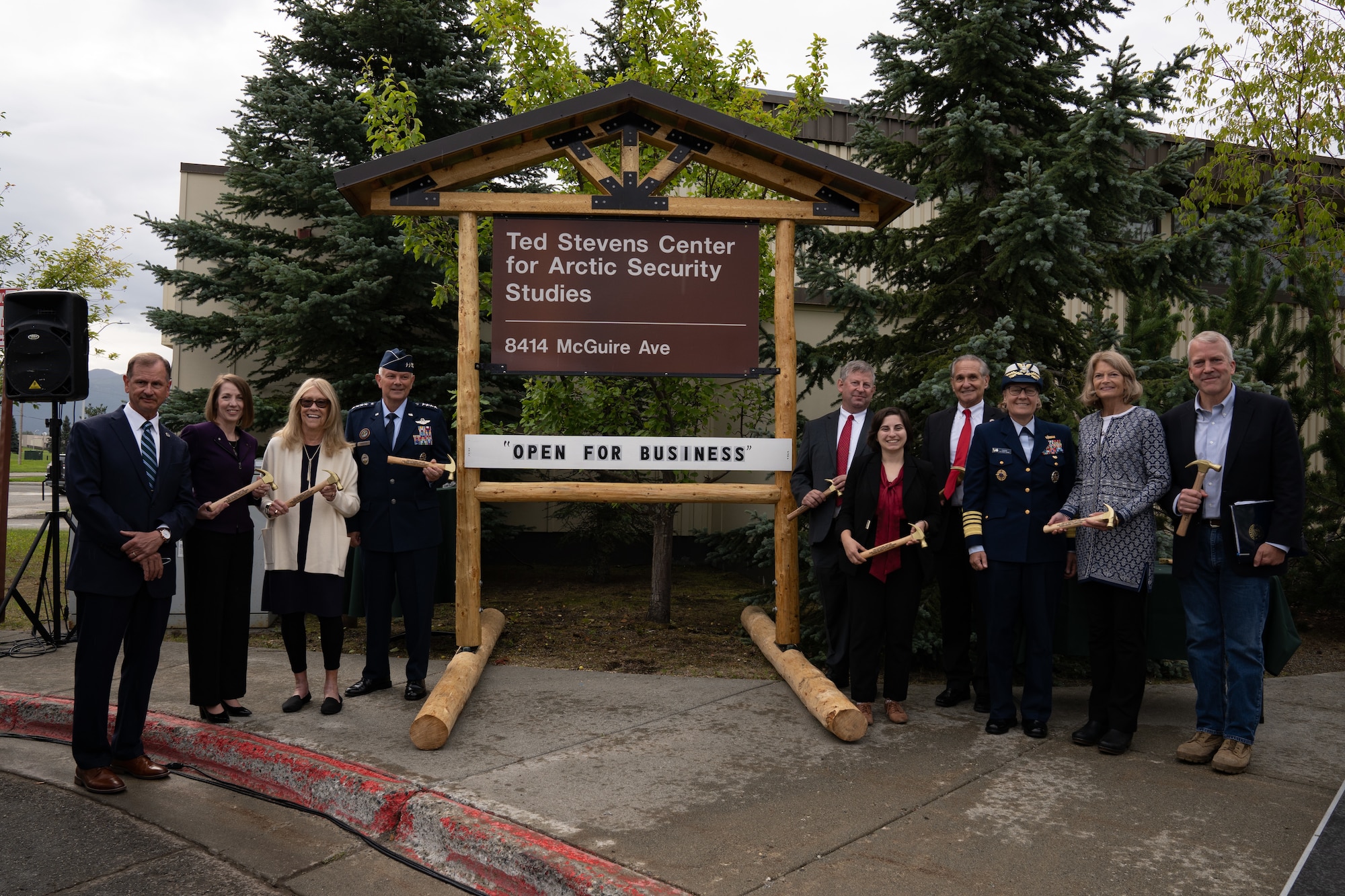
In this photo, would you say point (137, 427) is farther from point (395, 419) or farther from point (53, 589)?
point (53, 589)

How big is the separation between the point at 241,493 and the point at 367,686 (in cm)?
151

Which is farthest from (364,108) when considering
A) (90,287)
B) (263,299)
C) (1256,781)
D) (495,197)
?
(90,287)

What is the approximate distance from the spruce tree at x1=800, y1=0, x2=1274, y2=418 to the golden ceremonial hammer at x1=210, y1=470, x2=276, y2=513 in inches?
160

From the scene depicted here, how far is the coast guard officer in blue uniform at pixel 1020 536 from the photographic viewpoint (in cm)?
520

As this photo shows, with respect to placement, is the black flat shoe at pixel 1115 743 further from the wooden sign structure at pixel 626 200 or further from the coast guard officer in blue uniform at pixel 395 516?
the coast guard officer in blue uniform at pixel 395 516

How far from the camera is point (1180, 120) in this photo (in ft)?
39.1

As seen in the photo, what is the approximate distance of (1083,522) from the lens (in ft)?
16.0

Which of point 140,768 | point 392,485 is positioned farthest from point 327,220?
point 140,768

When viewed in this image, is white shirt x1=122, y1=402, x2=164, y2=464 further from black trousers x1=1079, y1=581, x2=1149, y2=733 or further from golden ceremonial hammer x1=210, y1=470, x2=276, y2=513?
black trousers x1=1079, y1=581, x2=1149, y2=733

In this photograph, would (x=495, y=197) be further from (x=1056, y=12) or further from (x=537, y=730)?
(x=1056, y=12)

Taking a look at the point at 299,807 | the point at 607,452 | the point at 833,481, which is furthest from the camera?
the point at 607,452

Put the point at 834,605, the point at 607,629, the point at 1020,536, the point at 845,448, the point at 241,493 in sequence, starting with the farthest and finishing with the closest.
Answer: the point at 607,629 → the point at 834,605 → the point at 845,448 → the point at 241,493 → the point at 1020,536

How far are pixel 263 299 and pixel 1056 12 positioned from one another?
8.62 metres

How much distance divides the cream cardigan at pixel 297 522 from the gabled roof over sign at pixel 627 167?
70.0 inches
